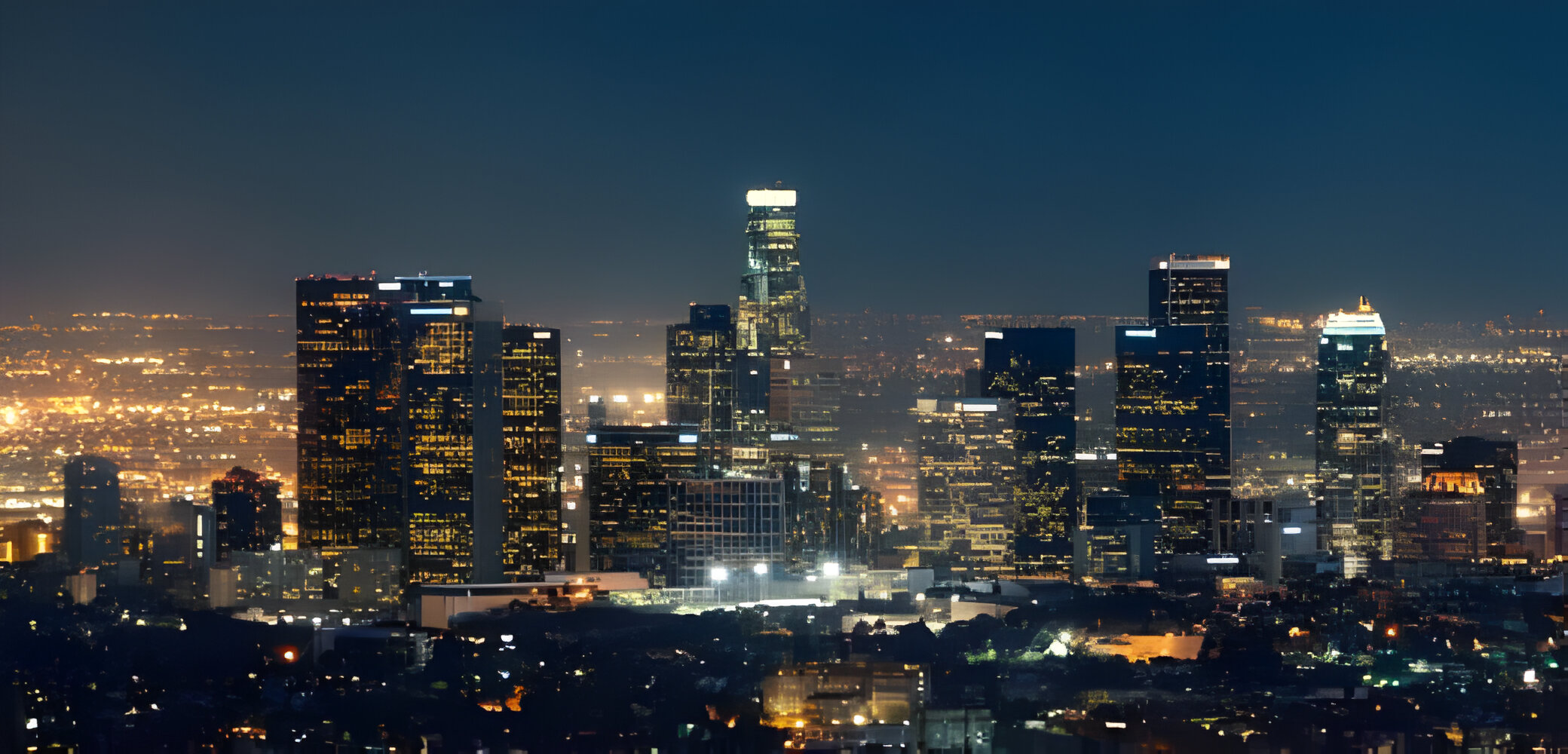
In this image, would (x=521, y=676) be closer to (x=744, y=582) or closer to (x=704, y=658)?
(x=704, y=658)

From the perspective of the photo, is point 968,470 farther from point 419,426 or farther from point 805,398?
point 419,426

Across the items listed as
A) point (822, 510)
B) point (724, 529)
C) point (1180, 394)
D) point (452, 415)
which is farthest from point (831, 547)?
point (1180, 394)

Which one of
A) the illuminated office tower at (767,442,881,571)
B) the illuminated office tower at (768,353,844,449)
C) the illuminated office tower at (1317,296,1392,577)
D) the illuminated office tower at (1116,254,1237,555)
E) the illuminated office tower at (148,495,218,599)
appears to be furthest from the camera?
the illuminated office tower at (1116,254,1237,555)

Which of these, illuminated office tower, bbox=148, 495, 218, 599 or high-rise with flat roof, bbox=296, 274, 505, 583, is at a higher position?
high-rise with flat roof, bbox=296, 274, 505, 583

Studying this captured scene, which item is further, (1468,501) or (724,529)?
(1468,501)

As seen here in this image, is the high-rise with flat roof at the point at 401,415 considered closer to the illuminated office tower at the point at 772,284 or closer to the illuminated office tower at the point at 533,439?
the illuminated office tower at the point at 533,439

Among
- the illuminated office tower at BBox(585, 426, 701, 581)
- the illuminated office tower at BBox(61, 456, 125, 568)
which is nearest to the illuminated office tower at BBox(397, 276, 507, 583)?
the illuminated office tower at BBox(585, 426, 701, 581)

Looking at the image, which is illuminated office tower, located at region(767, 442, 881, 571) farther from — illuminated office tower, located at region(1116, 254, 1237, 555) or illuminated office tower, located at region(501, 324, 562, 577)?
illuminated office tower, located at region(1116, 254, 1237, 555)

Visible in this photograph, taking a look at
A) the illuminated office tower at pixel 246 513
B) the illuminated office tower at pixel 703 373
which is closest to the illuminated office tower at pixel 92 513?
the illuminated office tower at pixel 246 513
